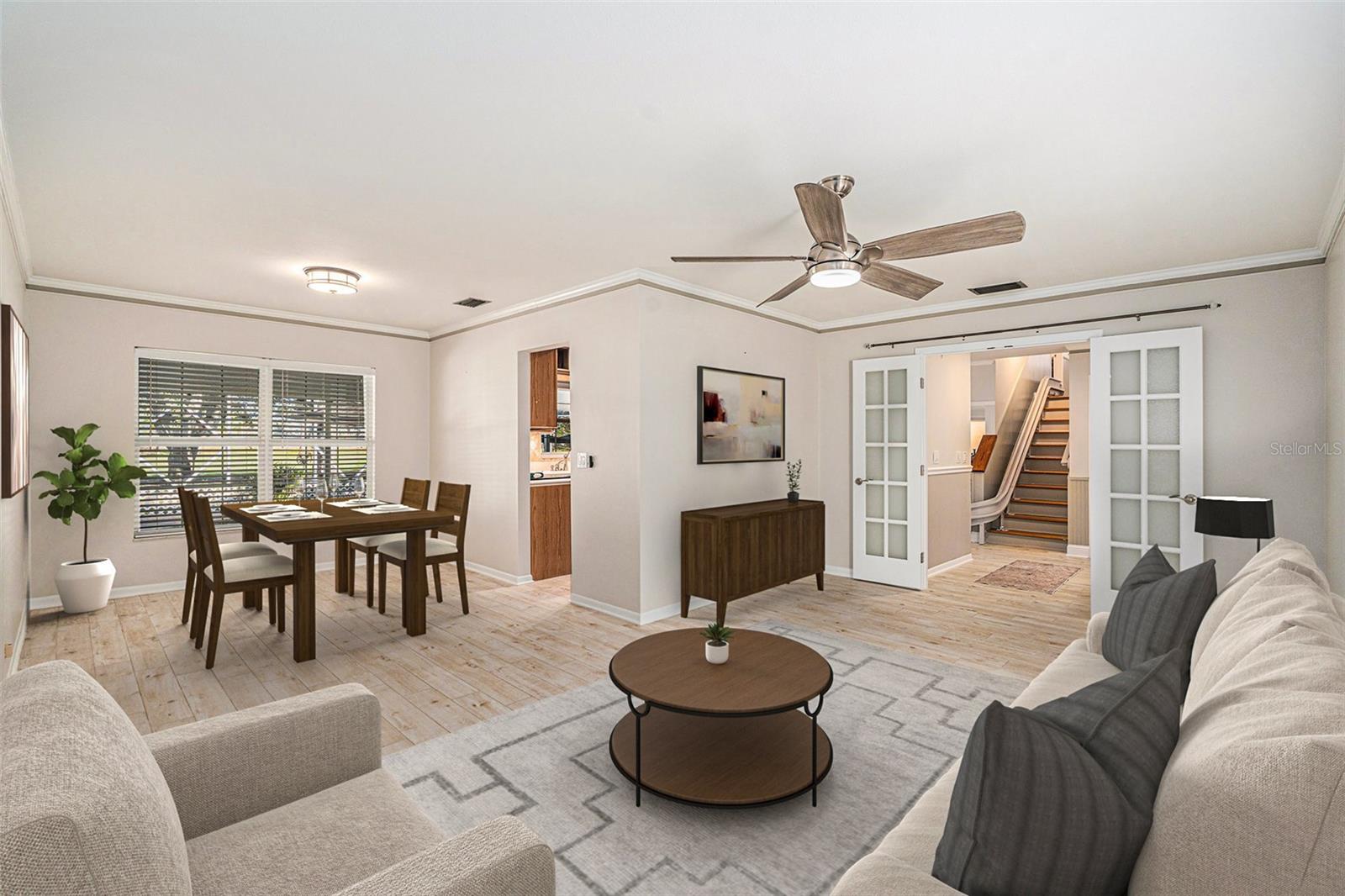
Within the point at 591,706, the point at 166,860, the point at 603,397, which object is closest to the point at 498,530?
the point at 603,397

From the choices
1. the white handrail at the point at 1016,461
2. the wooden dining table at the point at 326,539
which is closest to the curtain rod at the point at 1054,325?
the white handrail at the point at 1016,461

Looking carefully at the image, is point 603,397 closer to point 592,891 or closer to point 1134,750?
point 592,891

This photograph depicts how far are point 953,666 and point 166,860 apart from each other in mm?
3655

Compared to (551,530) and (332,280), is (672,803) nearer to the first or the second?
(551,530)

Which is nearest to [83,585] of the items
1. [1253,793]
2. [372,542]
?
[372,542]

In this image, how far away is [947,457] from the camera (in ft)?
21.7

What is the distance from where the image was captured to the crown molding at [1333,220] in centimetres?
296

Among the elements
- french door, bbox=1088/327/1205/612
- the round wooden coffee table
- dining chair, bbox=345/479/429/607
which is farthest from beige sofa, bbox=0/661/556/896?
french door, bbox=1088/327/1205/612

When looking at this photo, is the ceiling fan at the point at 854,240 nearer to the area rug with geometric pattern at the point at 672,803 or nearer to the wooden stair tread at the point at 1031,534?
the area rug with geometric pattern at the point at 672,803

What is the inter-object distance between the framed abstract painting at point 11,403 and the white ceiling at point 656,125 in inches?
25.7

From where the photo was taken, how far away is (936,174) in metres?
2.87

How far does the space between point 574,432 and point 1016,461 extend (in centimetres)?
697

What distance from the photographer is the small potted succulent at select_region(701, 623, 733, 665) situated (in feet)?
8.50

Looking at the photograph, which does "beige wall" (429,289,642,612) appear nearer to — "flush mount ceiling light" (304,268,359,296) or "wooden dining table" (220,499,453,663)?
"wooden dining table" (220,499,453,663)
